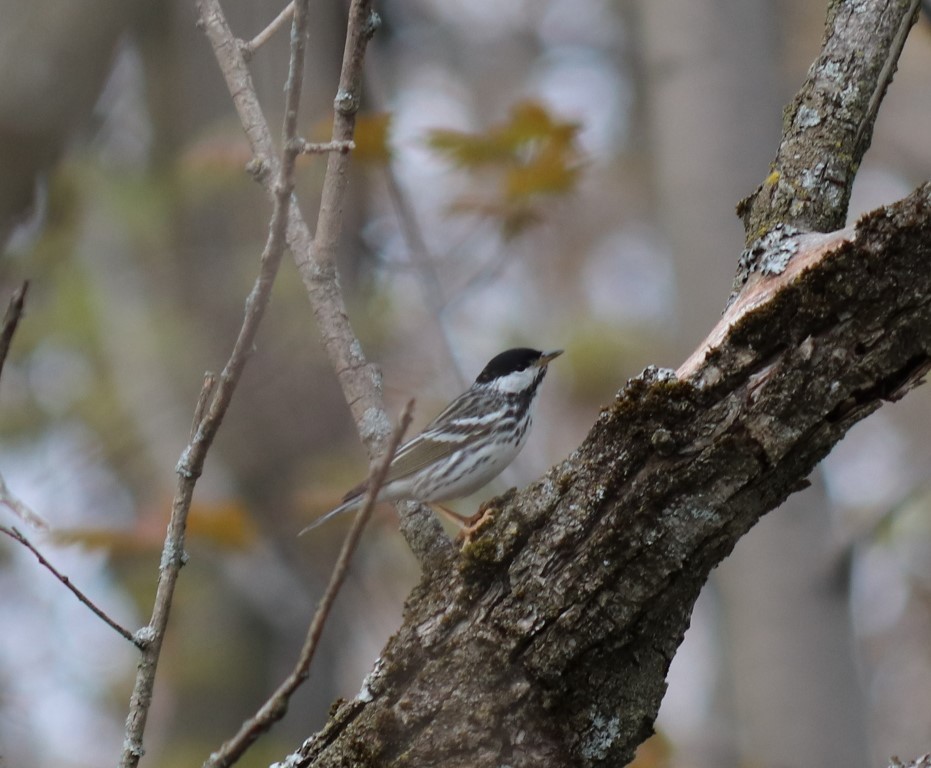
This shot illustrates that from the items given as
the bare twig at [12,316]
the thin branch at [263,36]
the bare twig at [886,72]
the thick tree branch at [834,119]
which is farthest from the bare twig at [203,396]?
the bare twig at [886,72]

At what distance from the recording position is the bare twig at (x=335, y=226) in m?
2.77

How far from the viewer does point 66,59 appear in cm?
415

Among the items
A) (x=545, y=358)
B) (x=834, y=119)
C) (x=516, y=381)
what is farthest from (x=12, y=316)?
(x=545, y=358)

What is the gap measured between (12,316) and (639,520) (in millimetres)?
1213

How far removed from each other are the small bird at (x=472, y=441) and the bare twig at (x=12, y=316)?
218cm

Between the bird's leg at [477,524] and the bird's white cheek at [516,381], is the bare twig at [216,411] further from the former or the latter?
the bird's white cheek at [516,381]

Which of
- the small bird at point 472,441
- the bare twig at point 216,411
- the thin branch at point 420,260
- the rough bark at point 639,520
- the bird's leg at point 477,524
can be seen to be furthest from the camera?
the thin branch at point 420,260

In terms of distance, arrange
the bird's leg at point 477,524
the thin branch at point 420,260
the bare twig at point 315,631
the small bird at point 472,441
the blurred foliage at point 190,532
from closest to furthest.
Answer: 1. the bare twig at point 315,631
2. the bird's leg at point 477,524
3. the small bird at point 472,441
4. the thin branch at point 420,260
5. the blurred foliage at point 190,532

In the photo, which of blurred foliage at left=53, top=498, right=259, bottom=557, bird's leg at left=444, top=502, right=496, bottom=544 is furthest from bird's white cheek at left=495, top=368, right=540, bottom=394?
bird's leg at left=444, top=502, right=496, bottom=544

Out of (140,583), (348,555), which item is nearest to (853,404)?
(348,555)

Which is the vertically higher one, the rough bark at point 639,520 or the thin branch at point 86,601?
the thin branch at point 86,601

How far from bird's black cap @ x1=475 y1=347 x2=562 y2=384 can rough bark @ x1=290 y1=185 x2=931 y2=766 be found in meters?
3.06

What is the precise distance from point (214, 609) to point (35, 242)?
3112 millimetres

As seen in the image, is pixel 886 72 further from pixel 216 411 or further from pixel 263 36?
pixel 216 411
